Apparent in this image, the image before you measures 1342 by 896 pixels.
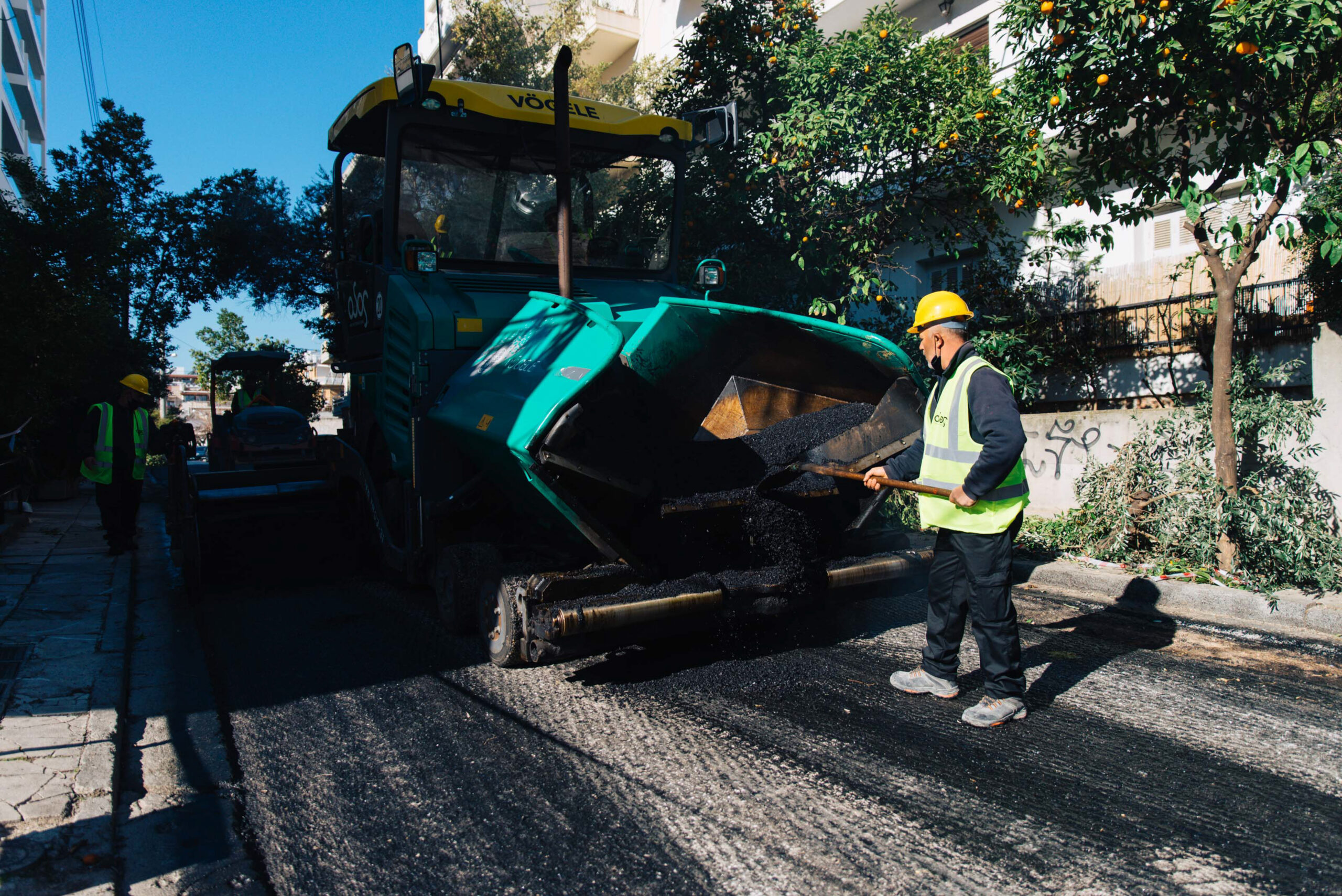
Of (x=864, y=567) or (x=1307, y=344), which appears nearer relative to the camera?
(x=864, y=567)

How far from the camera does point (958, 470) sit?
11.8ft

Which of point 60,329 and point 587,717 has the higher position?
point 60,329

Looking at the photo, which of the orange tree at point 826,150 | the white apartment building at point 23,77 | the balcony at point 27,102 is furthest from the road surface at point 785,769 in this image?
the balcony at point 27,102

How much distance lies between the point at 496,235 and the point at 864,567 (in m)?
2.97

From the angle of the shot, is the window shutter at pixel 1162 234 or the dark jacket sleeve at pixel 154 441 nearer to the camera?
the dark jacket sleeve at pixel 154 441

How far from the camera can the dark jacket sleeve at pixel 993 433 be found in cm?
337

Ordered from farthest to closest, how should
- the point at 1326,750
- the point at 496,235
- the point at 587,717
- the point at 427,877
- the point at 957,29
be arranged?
1. the point at 957,29
2. the point at 496,235
3. the point at 587,717
4. the point at 1326,750
5. the point at 427,877

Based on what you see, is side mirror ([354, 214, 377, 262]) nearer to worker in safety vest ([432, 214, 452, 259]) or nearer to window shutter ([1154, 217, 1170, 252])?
worker in safety vest ([432, 214, 452, 259])

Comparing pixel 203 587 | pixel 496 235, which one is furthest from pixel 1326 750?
pixel 203 587

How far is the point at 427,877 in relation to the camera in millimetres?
2451

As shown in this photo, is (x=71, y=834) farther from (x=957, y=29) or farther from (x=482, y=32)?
(x=482, y=32)

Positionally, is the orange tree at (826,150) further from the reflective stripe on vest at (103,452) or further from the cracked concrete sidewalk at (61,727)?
the cracked concrete sidewalk at (61,727)

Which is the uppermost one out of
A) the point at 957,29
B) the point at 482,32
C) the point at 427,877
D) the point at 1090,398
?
the point at 482,32

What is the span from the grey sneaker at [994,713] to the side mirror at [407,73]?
3.95 m
